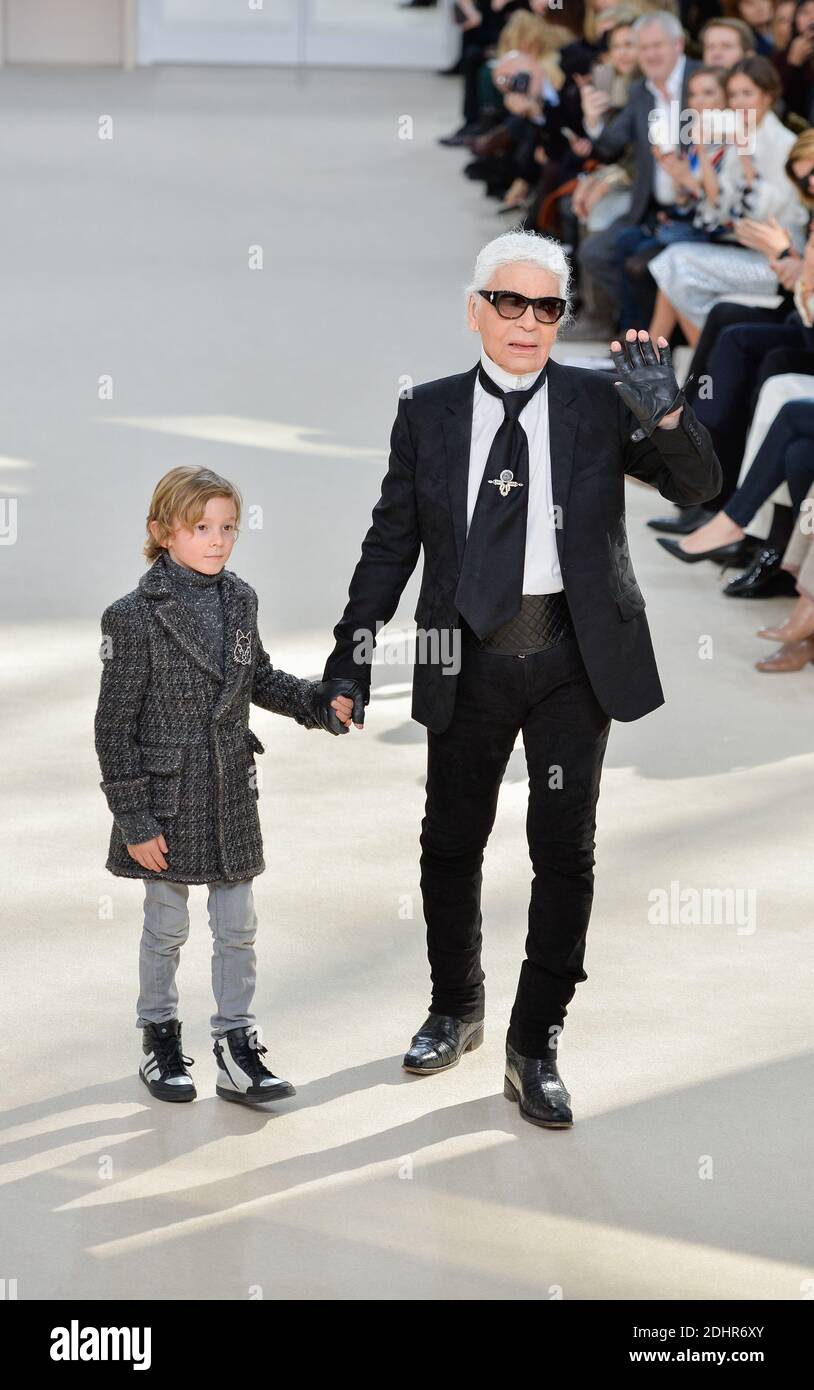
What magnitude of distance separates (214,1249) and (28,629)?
10.9ft

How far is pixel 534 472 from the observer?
3092mm

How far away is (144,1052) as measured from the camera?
340 cm

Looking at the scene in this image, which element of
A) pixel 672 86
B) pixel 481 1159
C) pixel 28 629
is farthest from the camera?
pixel 672 86

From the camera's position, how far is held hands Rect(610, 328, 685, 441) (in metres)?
2.97

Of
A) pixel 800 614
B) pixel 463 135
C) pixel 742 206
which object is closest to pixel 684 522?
pixel 800 614

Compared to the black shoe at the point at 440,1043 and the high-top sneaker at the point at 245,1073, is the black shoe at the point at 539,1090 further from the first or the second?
the high-top sneaker at the point at 245,1073

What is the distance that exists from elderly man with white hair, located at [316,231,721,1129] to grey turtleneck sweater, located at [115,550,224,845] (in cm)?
22

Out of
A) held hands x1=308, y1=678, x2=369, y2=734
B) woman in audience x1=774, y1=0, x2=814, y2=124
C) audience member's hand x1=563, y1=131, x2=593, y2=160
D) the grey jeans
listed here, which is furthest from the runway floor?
woman in audience x1=774, y1=0, x2=814, y2=124

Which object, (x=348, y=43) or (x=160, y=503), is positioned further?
(x=348, y=43)

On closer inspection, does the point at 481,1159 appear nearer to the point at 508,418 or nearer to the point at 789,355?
the point at 508,418

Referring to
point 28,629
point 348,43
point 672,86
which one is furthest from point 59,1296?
point 348,43

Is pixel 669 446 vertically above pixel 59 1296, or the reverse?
pixel 669 446

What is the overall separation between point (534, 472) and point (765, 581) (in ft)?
11.2

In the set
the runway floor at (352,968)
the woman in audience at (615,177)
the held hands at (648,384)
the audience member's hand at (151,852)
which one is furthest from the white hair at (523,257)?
the woman in audience at (615,177)
